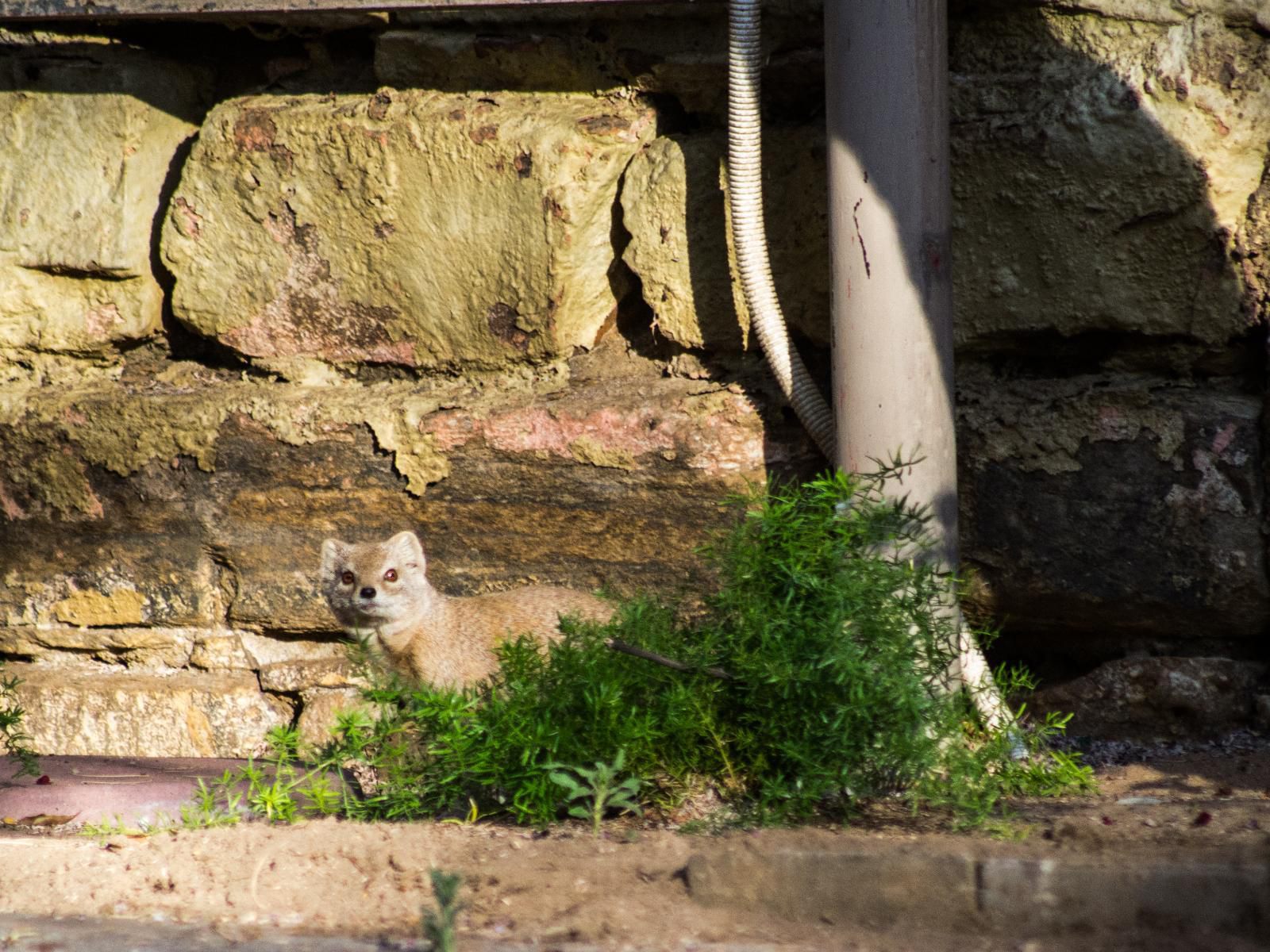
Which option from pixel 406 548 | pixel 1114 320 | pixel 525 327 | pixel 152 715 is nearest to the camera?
pixel 1114 320

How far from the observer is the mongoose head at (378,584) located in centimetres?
416

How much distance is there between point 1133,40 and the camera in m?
3.88

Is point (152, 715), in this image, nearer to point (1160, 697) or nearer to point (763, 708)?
point (763, 708)

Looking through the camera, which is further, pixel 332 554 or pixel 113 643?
pixel 113 643

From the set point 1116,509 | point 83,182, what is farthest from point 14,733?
point 1116,509

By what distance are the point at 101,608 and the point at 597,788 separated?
2.52 metres

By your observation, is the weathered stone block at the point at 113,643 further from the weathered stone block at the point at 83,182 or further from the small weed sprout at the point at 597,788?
the small weed sprout at the point at 597,788

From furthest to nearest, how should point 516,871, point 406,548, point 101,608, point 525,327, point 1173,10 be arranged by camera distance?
point 101,608, point 525,327, point 406,548, point 1173,10, point 516,871

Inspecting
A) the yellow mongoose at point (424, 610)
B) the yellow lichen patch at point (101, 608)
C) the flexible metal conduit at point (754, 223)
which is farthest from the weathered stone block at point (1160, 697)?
the yellow lichen patch at point (101, 608)

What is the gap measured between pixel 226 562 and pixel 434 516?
80 centimetres

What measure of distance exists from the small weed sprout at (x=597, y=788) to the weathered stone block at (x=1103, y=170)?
185 centimetres

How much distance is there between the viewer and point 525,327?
4402 millimetres

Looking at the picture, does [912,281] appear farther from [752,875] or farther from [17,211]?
[17,211]

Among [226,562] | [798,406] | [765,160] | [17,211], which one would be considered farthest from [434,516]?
[17,211]
